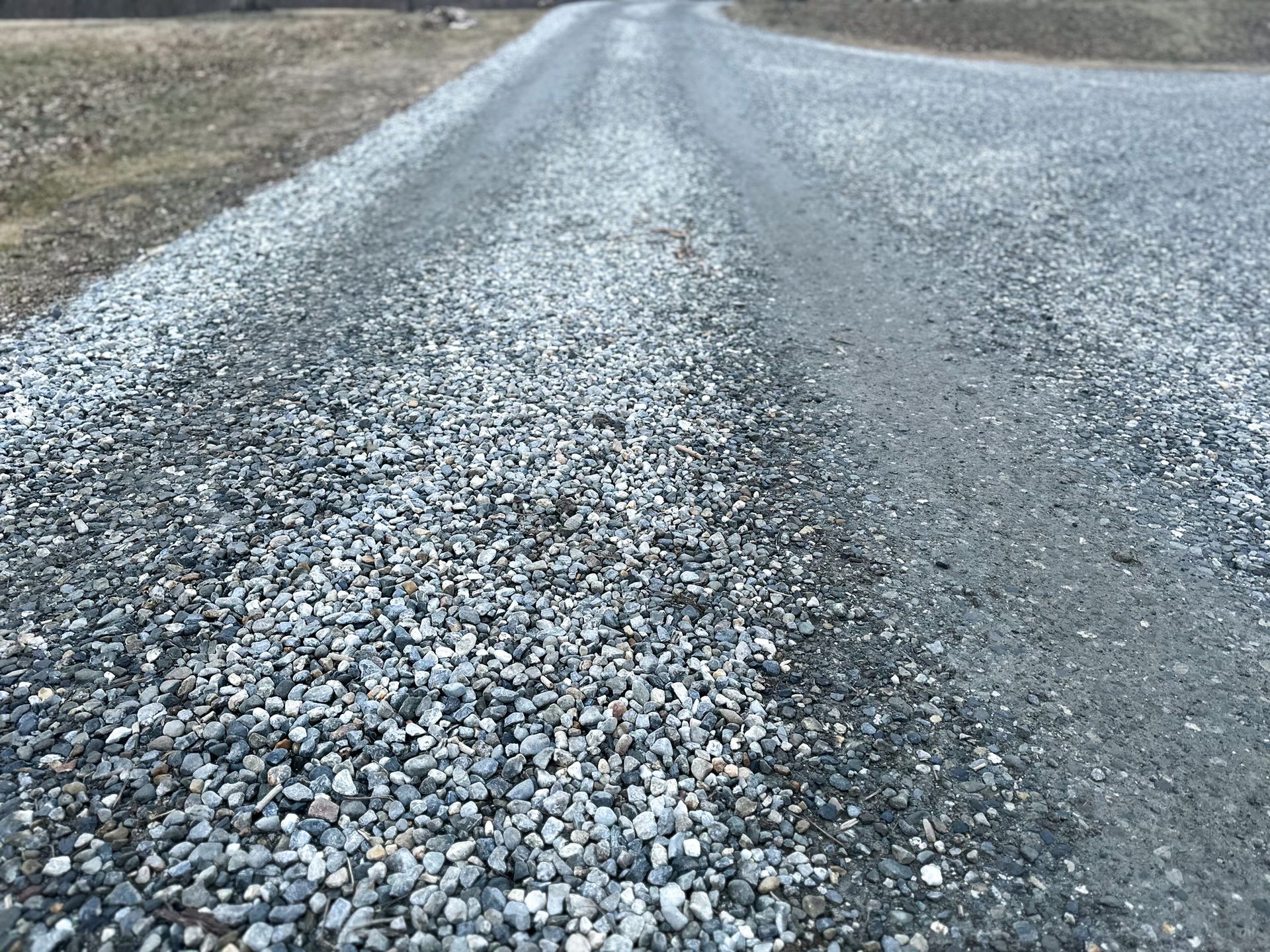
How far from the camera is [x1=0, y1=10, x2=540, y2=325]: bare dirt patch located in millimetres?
13680

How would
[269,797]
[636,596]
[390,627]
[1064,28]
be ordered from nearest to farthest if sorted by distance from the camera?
[269,797] < [390,627] < [636,596] < [1064,28]

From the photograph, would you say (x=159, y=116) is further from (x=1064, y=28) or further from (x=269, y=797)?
(x=1064, y=28)

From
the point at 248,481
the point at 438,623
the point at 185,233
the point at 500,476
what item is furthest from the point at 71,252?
the point at 438,623

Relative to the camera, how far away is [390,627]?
6.32m

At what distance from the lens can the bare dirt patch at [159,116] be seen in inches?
539

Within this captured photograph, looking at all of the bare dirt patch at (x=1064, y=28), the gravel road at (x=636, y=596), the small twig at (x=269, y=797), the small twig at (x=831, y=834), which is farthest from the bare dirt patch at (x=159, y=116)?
the bare dirt patch at (x=1064, y=28)

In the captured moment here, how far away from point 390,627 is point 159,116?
69.1 feet

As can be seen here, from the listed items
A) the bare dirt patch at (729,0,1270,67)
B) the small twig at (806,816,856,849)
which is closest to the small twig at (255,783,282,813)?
the small twig at (806,816,856,849)

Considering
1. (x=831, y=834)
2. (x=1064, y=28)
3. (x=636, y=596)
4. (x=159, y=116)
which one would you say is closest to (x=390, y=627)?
(x=636, y=596)

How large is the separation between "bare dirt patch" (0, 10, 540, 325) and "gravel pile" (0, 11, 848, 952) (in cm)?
322

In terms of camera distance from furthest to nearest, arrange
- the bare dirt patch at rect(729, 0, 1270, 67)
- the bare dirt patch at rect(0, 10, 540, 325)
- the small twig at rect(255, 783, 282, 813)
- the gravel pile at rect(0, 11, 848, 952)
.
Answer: the bare dirt patch at rect(729, 0, 1270, 67), the bare dirt patch at rect(0, 10, 540, 325), the small twig at rect(255, 783, 282, 813), the gravel pile at rect(0, 11, 848, 952)

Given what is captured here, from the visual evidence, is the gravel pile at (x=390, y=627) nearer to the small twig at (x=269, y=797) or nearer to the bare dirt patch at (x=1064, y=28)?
the small twig at (x=269, y=797)

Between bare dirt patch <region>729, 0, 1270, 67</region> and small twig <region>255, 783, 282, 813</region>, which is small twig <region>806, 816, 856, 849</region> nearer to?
small twig <region>255, 783, 282, 813</region>

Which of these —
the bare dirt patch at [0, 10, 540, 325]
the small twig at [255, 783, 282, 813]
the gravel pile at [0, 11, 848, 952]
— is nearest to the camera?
the gravel pile at [0, 11, 848, 952]
